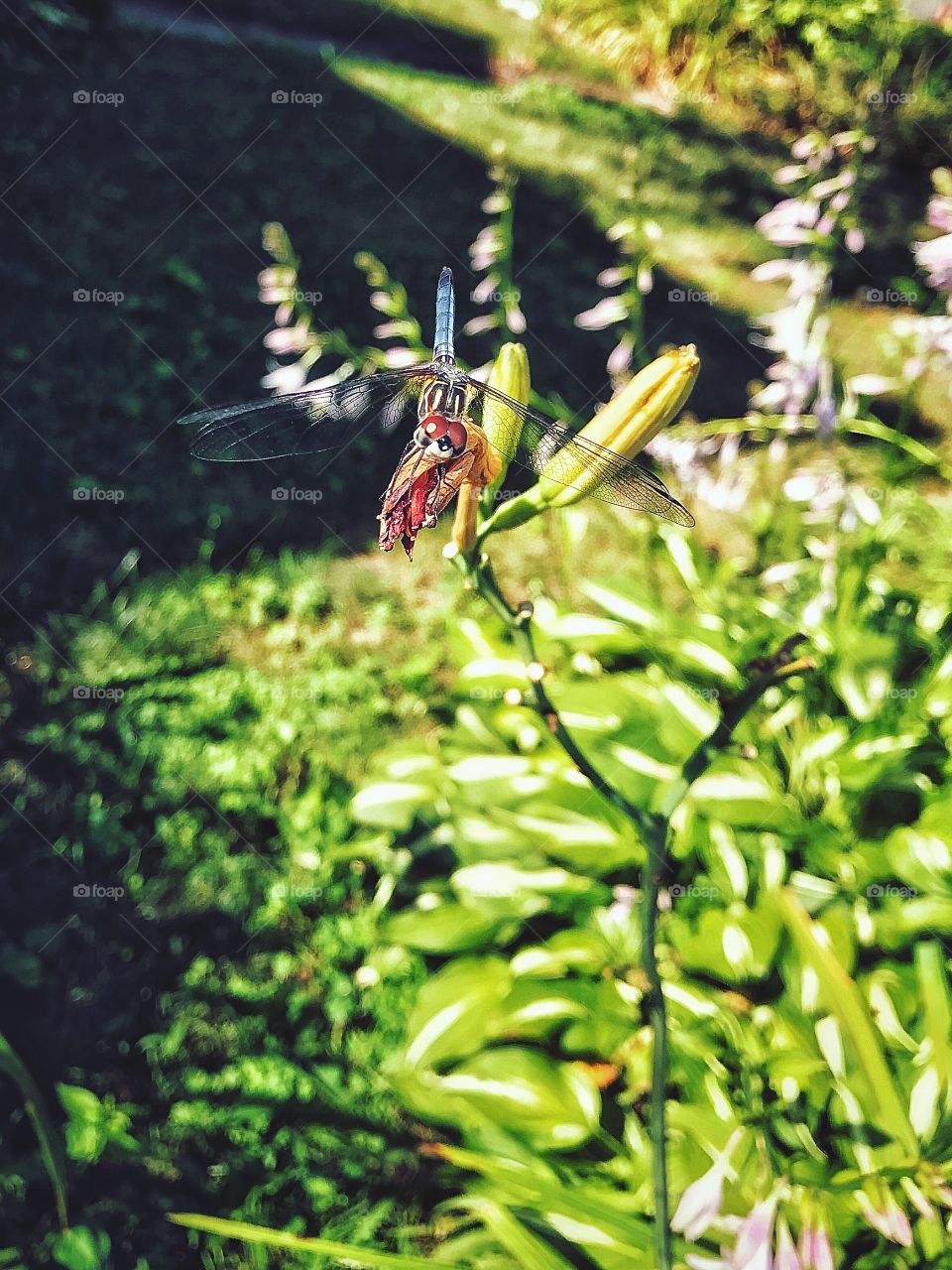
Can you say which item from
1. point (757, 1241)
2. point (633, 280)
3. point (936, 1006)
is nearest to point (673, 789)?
point (757, 1241)

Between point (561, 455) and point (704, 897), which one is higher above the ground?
point (561, 455)

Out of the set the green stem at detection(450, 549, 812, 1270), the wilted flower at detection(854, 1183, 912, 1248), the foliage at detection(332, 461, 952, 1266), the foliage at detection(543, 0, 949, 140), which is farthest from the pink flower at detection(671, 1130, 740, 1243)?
the foliage at detection(543, 0, 949, 140)

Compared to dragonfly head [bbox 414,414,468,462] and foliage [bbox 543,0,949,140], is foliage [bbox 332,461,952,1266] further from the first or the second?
foliage [bbox 543,0,949,140]

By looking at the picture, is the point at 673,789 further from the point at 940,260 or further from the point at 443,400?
the point at 940,260

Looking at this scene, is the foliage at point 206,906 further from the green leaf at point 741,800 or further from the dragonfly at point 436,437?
the dragonfly at point 436,437

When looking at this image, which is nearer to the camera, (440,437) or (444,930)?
(440,437)

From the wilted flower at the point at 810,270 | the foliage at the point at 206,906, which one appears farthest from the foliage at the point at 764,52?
the foliage at the point at 206,906
